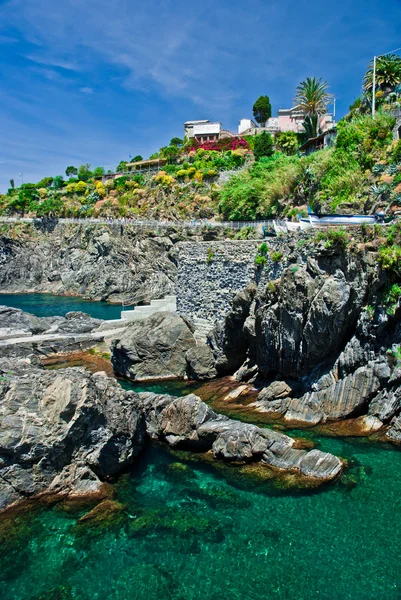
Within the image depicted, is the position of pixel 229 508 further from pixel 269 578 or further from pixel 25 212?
pixel 25 212

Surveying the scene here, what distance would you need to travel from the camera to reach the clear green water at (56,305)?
154ft

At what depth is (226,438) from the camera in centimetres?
1363

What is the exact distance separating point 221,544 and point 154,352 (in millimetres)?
13661

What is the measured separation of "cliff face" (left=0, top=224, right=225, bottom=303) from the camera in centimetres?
5819

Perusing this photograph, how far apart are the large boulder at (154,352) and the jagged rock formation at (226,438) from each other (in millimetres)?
6272

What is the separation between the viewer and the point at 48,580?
9.21 metres

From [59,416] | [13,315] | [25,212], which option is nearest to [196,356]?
[59,416]

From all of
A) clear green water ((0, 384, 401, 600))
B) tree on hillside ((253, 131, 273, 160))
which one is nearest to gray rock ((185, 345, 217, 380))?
clear green water ((0, 384, 401, 600))

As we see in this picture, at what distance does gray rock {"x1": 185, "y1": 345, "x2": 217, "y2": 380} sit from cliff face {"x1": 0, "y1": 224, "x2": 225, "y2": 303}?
27.9 meters

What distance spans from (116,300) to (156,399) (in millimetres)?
44474

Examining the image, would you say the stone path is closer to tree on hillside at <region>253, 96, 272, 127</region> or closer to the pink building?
the pink building

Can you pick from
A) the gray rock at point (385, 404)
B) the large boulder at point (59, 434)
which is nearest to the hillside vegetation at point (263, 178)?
the gray rock at point (385, 404)

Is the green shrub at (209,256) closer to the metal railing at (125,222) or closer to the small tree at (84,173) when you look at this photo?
the metal railing at (125,222)

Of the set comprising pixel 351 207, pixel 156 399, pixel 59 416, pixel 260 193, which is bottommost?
pixel 156 399
